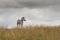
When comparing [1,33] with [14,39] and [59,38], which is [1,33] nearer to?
[14,39]

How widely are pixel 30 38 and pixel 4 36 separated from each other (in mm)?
1255

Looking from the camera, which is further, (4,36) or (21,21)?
(21,21)

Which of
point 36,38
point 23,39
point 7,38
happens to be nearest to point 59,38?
point 36,38

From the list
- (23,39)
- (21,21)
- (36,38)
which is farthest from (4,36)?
(21,21)

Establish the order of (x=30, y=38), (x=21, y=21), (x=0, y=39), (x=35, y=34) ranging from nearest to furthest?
1. (x=0, y=39)
2. (x=30, y=38)
3. (x=35, y=34)
4. (x=21, y=21)

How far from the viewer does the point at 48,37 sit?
34.8ft

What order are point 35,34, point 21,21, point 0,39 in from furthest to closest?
1. point 21,21
2. point 35,34
3. point 0,39

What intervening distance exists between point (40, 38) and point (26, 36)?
701mm

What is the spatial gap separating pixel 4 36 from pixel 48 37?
2239 millimetres

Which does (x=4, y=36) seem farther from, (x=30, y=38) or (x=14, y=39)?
(x=30, y=38)

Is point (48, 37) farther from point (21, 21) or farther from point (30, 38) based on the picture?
point (21, 21)

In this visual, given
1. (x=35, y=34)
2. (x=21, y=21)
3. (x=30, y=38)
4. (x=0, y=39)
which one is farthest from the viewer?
(x=21, y=21)

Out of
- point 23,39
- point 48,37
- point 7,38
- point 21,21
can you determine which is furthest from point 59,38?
point 21,21

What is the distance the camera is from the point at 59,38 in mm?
10555
